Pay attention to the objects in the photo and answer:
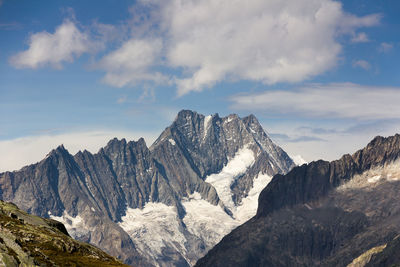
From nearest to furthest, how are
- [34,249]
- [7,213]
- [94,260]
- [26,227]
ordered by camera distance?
[34,249]
[94,260]
[26,227]
[7,213]

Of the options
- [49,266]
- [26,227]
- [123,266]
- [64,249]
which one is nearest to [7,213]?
[26,227]

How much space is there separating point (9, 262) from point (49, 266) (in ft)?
54.7

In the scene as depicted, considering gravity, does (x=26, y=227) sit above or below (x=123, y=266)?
above

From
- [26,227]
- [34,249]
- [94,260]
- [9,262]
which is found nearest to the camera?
[9,262]

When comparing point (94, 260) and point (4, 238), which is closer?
point (4, 238)

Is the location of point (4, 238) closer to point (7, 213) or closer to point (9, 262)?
point (9, 262)

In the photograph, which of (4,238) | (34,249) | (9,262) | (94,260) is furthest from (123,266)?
(9,262)

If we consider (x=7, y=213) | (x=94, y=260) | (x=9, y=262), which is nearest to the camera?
(x=9, y=262)

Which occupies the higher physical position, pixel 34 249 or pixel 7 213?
pixel 7 213

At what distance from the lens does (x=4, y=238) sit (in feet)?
429

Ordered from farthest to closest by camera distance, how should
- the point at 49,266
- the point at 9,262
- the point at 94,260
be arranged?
the point at 94,260 < the point at 49,266 < the point at 9,262

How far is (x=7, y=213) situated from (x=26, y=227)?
16212 millimetres

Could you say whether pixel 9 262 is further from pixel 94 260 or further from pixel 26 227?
pixel 26 227

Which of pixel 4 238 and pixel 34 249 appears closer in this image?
pixel 4 238
